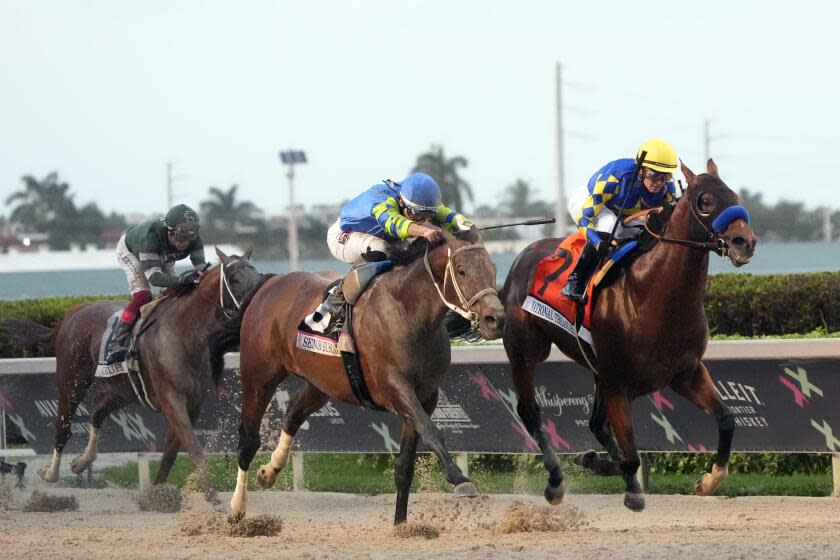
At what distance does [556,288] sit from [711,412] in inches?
40.8

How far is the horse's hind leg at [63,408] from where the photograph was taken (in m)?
9.40

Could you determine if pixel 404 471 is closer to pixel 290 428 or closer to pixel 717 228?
pixel 290 428

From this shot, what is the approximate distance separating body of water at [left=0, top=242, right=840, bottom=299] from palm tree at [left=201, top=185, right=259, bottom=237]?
Answer: 7489 mm

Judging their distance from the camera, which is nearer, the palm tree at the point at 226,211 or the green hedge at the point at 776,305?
the green hedge at the point at 776,305

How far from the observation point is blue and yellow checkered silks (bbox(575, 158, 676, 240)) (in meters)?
7.06

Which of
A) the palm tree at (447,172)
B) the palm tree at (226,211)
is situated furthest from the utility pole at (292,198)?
the palm tree at (447,172)

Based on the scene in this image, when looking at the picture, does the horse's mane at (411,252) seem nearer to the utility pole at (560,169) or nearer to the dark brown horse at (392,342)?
the dark brown horse at (392,342)

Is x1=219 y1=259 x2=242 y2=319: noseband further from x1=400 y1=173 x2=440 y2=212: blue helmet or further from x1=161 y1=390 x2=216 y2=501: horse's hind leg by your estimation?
x1=400 y1=173 x2=440 y2=212: blue helmet

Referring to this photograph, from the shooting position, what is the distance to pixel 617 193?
7.08 metres

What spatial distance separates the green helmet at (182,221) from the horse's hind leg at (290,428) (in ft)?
5.63

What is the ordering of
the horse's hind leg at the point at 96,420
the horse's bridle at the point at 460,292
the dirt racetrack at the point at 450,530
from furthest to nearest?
the horse's hind leg at the point at 96,420, the horse's bridle at the point at 460,292, the dirt racetrack at the point at 450,530

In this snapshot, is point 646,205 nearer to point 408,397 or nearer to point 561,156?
point 408,397

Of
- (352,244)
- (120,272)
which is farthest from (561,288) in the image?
(120,272)

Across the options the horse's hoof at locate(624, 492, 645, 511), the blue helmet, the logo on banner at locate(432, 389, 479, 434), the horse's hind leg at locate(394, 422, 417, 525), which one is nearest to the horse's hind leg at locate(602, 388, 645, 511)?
the horse's hoof at locate(624, 492, 645, 511)
